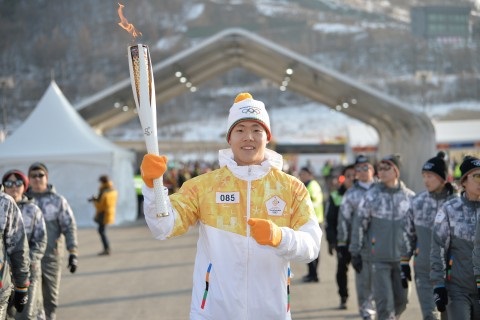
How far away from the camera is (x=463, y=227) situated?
6.50 meters

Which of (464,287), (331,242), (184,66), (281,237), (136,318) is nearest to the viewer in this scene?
(281,237)

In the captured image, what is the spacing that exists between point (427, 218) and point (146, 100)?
412cm

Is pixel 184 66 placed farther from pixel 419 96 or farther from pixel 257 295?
pixel 419 96

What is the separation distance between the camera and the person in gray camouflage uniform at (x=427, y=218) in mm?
7926

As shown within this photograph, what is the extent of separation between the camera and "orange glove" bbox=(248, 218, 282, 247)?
14.1ft

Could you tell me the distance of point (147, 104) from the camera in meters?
4.47

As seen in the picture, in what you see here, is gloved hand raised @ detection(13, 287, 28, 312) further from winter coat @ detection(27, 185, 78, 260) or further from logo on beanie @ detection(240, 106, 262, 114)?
logo on beanie @ detection(240, 106, 262, 114)

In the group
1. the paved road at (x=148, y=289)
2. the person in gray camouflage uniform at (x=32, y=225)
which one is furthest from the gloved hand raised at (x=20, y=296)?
the paved road at (x=148, y=289)

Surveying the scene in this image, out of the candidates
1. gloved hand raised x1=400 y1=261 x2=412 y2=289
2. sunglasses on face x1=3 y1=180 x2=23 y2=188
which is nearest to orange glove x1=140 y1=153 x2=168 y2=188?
sunglasses on face x1=3 y1=180 x2=23 y2=188

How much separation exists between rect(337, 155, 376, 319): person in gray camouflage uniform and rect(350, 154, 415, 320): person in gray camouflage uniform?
0.27 meters

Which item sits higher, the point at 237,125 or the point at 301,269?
the point at 237,125

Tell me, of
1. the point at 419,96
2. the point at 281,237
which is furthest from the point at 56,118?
the point at 419,96

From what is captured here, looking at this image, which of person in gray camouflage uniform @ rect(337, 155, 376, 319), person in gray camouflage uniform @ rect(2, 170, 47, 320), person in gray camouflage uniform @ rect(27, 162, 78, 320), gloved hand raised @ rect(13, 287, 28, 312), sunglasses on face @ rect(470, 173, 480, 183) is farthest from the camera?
person in gray camouflage uniform @ rect(337, 155, 376, 319)

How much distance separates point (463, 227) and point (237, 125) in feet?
7.73
